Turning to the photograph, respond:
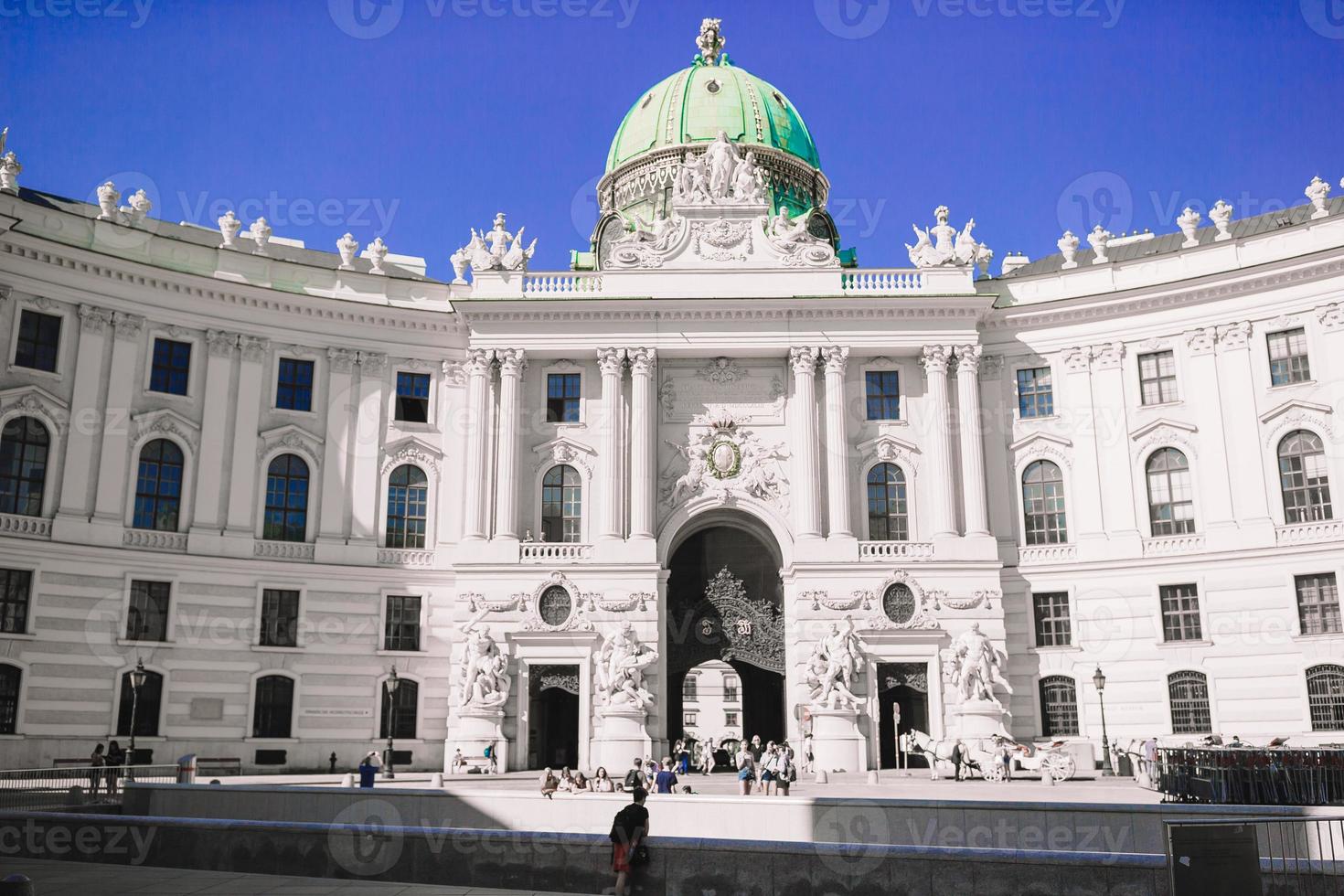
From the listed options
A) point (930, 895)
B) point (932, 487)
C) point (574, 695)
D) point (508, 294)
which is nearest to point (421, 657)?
point (574, 695)

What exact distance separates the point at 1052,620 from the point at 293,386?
31.2 meters

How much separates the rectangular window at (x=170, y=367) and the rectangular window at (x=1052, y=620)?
33.9m

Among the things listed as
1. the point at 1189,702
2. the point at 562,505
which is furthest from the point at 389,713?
the point at 1189,702

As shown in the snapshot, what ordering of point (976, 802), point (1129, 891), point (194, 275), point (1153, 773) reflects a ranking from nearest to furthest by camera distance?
point (1129, 891), point (976, 802), point (1153, 773), point (194, 275)

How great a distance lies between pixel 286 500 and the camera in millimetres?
45375

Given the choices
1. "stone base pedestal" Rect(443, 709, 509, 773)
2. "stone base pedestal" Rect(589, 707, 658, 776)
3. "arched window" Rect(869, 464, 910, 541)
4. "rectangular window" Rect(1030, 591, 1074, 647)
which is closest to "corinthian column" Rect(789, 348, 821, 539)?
"arched window" Rect(869, 464, 910, 541)

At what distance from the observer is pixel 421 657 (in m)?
45.0

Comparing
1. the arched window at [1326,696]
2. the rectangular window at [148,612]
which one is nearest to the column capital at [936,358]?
the arched window at [1326,696]

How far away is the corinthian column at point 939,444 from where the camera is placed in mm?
44781

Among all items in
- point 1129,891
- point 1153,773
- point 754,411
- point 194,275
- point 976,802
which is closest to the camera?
point 1129,891

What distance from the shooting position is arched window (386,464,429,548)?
46.5 metres

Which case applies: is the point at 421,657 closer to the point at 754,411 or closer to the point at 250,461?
the point at 250,461

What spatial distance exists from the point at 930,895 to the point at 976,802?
6.48 metres

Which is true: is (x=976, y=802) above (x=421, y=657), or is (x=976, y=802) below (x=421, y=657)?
below
